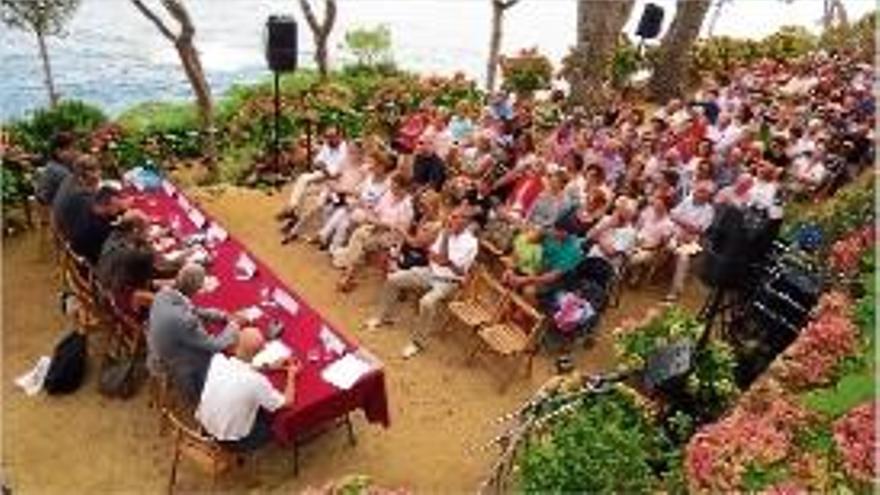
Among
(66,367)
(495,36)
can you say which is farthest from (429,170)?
(495,36)

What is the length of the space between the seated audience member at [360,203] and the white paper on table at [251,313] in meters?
2.23

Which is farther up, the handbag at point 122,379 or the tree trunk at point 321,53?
the tree trunk at point 321,53

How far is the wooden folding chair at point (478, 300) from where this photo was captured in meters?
9.88

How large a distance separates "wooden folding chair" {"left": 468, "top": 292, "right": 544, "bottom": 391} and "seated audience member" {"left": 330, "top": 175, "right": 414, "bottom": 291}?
4.79ft

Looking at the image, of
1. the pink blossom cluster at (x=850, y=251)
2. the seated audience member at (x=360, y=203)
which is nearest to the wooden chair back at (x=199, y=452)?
the seated audience member at (x=360, y=203)

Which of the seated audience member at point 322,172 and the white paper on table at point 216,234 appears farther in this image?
the seated audience member at point 322,172

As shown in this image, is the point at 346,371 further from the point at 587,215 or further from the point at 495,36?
the point at 495,36

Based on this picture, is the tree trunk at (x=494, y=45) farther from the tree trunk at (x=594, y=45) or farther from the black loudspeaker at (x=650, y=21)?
the tree trunk at (x=594, y=45)

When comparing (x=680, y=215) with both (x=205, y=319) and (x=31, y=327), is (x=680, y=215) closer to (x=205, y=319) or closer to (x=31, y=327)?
(x=205, y=319)

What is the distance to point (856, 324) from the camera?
7586 mm

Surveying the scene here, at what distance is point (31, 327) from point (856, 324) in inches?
258

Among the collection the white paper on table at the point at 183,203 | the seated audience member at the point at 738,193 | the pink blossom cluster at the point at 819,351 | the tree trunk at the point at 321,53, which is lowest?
the tree trunk at the point at 321,53

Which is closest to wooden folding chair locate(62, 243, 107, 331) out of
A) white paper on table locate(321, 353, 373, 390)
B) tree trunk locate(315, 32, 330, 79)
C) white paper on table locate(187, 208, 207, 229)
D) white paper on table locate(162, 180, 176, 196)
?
white paper on table locate(187, 208, 207, 229)

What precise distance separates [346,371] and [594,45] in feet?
27.3
